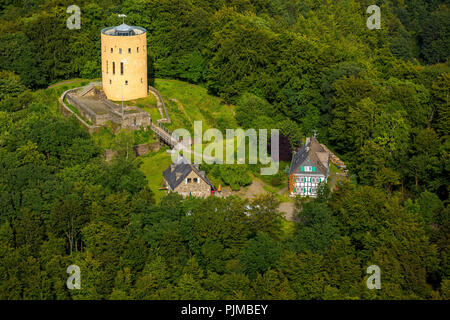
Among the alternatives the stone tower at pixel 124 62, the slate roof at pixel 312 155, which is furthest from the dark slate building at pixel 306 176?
the stone tower at pixel 124 62

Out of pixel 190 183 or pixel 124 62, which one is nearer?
pixel 190 183

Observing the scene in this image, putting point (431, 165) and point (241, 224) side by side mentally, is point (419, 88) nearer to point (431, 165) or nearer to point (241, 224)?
point (431, 165)

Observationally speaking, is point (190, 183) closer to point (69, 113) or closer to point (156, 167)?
point (156, 167)

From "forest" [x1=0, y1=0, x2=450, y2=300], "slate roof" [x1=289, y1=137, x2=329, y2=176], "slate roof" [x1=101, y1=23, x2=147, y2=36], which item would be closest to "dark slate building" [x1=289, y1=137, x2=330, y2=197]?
"slate roof" [x1=289, y1=137, x2=329, y2=176]

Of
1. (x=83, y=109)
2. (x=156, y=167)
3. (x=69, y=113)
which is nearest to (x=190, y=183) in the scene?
(x=156, y=167)

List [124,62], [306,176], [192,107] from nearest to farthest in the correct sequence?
[306,176] < [124,62] < [192,107]

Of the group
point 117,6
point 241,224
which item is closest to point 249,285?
point 241,224

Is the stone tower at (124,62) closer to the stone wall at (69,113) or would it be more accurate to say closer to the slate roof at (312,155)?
the stone wall at (69,113)
